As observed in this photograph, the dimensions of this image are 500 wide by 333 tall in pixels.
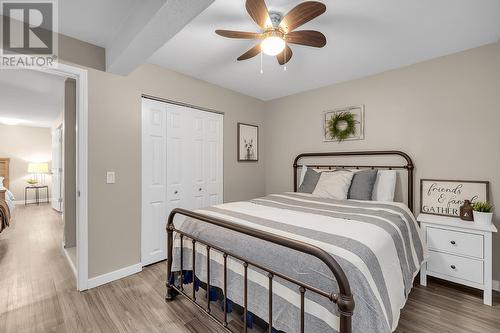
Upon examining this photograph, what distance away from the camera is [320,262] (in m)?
1.16

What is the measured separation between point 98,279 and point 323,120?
3419mm

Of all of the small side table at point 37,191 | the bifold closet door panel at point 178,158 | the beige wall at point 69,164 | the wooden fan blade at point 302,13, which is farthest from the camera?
the small side table at point 37,191

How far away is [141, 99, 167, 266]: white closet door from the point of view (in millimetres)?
2684

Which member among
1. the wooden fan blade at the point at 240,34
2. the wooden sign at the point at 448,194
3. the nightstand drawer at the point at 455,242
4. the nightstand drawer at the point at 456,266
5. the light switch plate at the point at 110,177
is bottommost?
the nightstand drawer at the point at 456,266

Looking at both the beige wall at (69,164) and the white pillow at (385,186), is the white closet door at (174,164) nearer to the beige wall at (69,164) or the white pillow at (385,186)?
the beige wall at (69,164)

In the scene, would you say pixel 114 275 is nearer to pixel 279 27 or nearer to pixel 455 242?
pixel 279 27

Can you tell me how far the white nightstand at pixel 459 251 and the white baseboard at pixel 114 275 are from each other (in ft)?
9.94

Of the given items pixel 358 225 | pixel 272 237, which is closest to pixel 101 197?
pixel 272 237

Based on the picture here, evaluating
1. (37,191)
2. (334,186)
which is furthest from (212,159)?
(37,191)

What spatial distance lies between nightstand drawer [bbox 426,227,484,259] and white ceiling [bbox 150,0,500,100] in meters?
1.83

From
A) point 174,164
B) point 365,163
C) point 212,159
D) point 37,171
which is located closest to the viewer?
point 174,164

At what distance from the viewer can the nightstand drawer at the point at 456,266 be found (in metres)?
2.03

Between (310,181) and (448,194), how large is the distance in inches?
58.5

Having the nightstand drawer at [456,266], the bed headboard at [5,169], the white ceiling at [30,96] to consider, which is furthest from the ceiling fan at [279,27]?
the bed headboard at [5,169]
